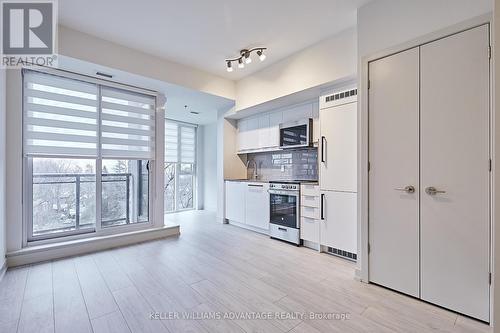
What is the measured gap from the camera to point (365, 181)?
7.83 ft

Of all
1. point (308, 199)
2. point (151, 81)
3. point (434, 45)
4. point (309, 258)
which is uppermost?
point (151, 81)

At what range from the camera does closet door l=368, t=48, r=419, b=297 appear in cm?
209

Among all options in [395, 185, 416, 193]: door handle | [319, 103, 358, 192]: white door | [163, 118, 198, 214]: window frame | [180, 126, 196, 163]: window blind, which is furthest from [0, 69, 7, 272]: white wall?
[395, 185, 416, 193]: door handle

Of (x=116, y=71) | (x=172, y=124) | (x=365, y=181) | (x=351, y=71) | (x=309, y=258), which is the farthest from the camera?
(x=172, y=124)

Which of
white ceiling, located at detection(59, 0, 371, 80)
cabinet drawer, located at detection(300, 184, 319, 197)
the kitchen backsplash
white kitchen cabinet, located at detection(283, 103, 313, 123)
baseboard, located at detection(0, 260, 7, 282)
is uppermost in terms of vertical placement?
white ceiling, located at detection(59, 0, 371, 80)

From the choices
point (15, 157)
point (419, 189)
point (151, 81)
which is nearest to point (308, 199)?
point (419, 189)

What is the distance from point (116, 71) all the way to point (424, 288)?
428cm

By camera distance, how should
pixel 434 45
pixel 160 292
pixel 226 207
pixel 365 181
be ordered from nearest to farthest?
pixel 434 45 → pixel 160 292 → pixel 365 181 → pixel 226 207

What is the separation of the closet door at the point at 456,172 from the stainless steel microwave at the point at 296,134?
175cm

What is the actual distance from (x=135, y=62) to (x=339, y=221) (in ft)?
11.7

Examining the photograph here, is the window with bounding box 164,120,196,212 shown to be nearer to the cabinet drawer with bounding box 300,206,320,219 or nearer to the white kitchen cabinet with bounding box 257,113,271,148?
the white kitchen cabinet with bounding box 257,113,271,148

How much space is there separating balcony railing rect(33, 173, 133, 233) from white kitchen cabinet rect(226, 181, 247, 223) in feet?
6.03

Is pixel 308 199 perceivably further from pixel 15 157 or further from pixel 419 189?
pixel 15 157

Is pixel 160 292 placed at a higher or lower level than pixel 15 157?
lower
